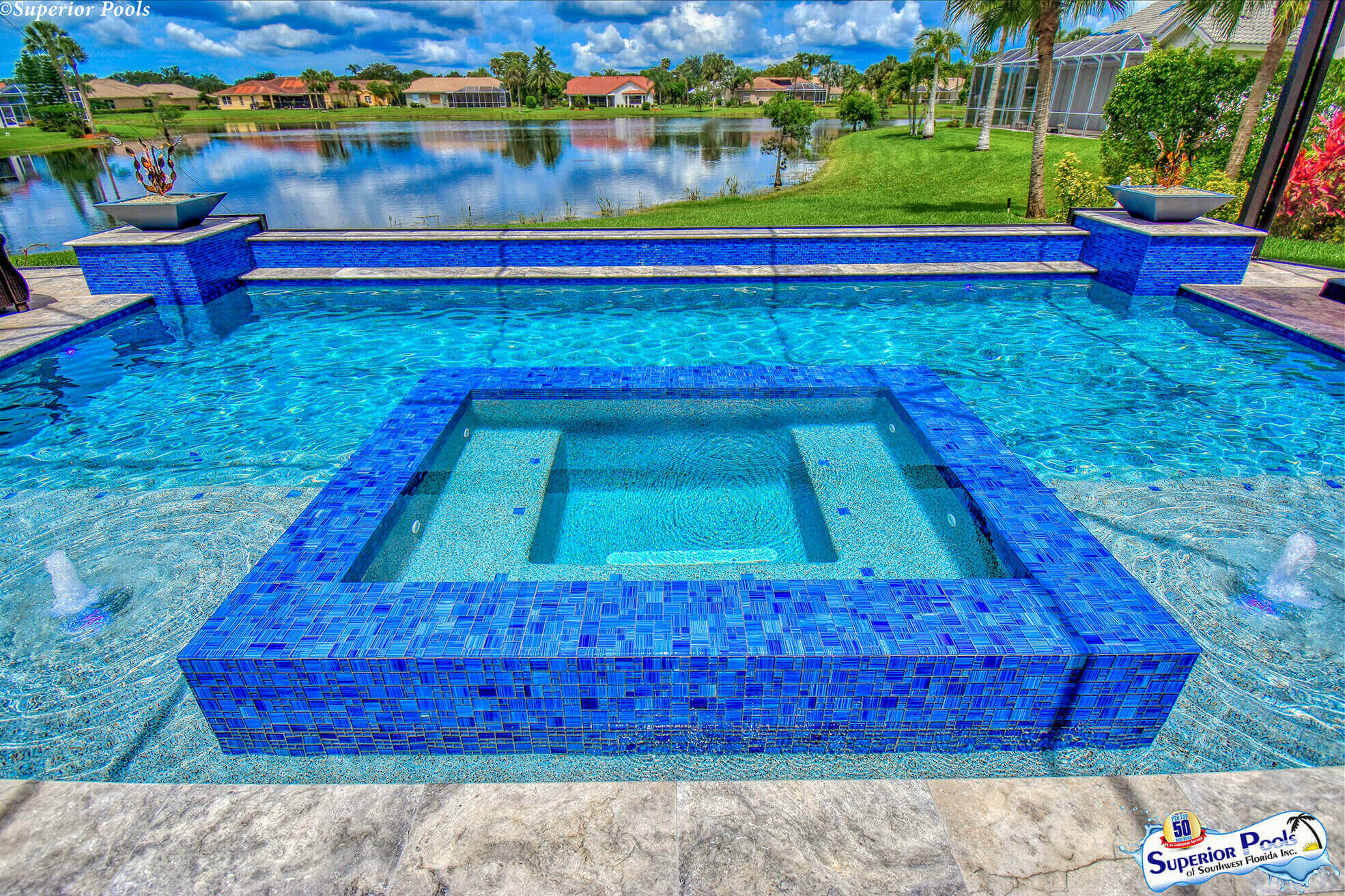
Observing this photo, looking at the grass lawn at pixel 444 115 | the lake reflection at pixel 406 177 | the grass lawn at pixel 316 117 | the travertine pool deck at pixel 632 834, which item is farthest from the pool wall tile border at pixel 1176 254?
the grass lawn at pixel 444 115

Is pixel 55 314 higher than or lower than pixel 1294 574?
higher

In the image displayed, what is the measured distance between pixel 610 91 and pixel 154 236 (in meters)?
104

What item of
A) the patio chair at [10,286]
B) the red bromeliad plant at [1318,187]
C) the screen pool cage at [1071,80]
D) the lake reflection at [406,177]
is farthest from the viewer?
the screen pool cage at [1071,80]

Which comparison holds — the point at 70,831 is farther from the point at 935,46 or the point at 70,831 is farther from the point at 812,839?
the point at 935,46

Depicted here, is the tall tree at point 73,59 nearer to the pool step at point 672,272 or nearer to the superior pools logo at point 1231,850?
the pool step at point 672,272

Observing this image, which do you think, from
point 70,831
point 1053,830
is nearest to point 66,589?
point 70,831

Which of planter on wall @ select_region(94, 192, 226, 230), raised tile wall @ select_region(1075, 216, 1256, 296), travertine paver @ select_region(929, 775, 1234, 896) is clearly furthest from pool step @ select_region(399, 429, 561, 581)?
raised tile wall @ select_region(1075, 216, 1256, 296)

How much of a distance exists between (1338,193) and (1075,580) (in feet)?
44.9

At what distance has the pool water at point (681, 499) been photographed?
3.79 meters

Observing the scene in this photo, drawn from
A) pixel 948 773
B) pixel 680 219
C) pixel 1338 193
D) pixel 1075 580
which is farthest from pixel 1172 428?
pixel 680 219

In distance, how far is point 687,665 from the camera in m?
2.66

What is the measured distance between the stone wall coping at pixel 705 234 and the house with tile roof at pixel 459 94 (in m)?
103

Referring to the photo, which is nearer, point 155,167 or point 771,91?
point 155,167

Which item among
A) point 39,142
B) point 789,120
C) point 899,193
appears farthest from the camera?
point 39,142
